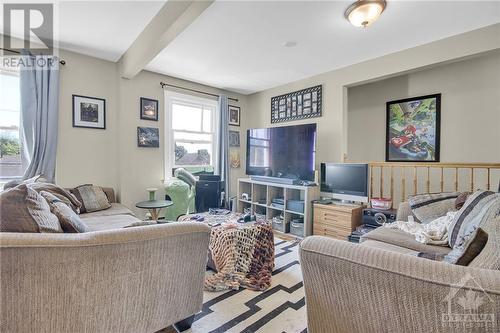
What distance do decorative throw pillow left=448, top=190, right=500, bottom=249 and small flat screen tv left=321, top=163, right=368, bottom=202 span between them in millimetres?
1169

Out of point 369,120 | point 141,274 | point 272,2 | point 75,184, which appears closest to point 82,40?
point 75,184

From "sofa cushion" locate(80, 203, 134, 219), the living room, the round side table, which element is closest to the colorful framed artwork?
the living room

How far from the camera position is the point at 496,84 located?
277cm

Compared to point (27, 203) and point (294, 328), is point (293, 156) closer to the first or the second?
point (294, 328)

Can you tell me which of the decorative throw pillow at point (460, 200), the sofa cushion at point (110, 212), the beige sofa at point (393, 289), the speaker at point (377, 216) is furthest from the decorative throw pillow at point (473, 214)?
the sofa cushion at point (110, 212)

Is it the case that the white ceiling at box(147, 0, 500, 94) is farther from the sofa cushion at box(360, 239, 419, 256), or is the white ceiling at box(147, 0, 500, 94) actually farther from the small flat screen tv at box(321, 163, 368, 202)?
the sofa cushion at box(360, 239, 419, 256)

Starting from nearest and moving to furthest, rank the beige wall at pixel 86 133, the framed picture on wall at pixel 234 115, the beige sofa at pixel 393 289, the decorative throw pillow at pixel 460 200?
1. the beige sofa at pixel 393 289
2. the decorative throw pillow at pixel 460 200
3. the beige wall at pixel 86 133
4. the framed picture on wall at pixel 234 115

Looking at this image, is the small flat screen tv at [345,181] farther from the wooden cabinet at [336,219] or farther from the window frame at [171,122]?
the window frame at [171,122]

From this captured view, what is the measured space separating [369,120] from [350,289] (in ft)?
11.5

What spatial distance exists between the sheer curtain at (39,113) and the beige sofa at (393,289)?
10.8 feet

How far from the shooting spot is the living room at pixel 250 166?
3.22ft

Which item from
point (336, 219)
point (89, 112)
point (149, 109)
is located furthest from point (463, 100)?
point (89, 112)

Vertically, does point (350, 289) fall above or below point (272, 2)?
below

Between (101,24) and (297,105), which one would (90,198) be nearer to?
(101,24)
